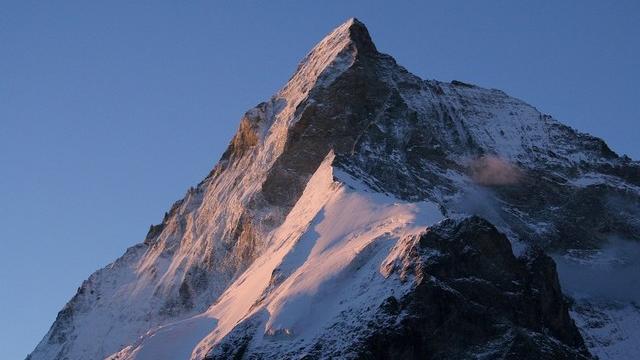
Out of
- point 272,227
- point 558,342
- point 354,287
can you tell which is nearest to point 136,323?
point 272,227

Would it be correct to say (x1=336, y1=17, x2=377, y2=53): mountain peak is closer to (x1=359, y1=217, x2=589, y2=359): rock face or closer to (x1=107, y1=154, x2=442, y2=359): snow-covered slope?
(x1=107, y1=154, x2=442, y2=359): snow-covered slope

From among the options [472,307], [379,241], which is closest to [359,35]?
[379,241]

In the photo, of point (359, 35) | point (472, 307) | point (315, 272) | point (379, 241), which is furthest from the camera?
point (359, 35)

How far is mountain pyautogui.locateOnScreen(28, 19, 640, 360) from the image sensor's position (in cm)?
6303

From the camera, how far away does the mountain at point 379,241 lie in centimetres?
6303

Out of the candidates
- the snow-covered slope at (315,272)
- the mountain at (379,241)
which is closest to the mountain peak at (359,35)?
the mountain at (379,241)

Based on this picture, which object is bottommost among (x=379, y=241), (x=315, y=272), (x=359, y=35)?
(x=379, y=241)

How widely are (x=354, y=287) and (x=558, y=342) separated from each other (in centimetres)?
960

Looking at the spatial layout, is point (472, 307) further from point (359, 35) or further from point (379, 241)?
point (359, 35)

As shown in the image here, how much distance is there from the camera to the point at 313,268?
69938mm

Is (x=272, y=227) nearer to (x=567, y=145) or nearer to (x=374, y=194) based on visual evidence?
(x=374, y=194)

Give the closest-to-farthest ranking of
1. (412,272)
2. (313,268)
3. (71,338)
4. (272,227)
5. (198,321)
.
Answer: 1. (412,272)
2. (313,268)
3. (198,321)
4. (272,227)
5. (71,338)

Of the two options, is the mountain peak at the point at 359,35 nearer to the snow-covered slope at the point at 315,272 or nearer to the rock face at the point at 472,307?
the snow-covered slope at the point at 315,272

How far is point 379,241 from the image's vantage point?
227ft
